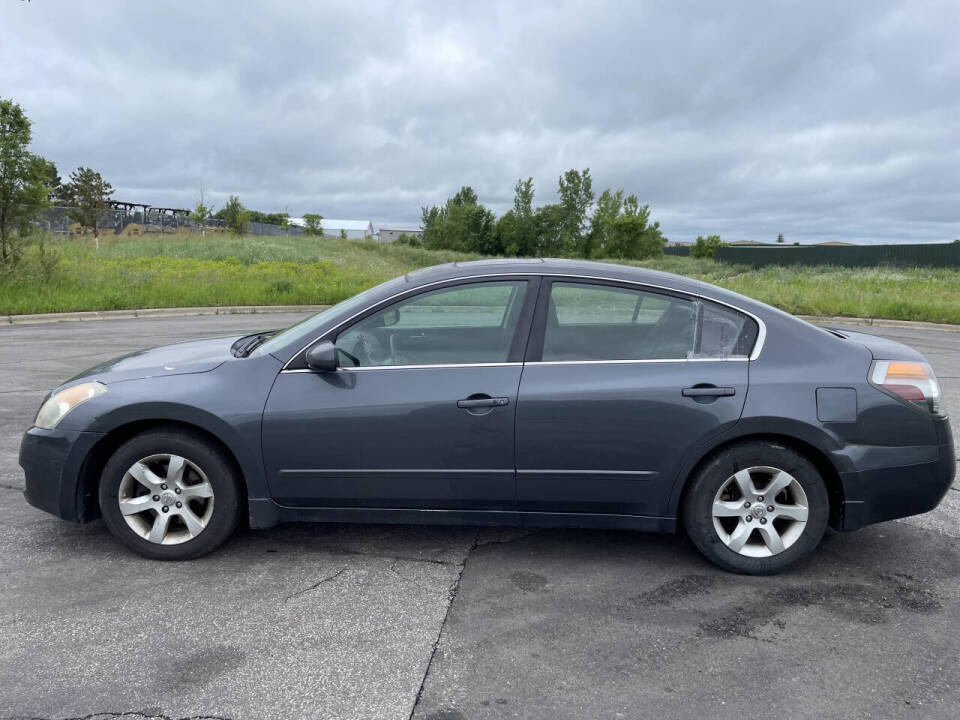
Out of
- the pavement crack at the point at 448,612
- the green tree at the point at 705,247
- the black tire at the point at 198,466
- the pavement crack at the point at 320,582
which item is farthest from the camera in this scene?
the green tree at the point at 705,247

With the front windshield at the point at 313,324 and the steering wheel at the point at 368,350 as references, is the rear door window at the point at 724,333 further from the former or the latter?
the front windshield at the point at 313,324

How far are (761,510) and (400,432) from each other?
5.85 ft

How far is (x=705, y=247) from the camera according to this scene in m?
109

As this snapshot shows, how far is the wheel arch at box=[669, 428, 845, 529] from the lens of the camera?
349cm

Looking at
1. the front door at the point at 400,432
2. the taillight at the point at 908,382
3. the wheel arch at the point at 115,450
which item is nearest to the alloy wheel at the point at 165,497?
the wheel arch at the point at 115,450

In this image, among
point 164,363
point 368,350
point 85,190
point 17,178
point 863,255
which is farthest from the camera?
point 85,190

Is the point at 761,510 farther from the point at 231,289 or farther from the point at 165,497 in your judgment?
the point at 231,289

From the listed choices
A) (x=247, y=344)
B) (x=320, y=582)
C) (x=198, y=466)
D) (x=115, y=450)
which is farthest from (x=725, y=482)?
(x=115, y=450)

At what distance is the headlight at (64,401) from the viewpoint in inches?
145

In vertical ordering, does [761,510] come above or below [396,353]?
below

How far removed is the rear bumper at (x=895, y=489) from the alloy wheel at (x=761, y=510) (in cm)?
23

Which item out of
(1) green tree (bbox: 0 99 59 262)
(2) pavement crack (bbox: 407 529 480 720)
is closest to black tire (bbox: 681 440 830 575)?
(2) pavement crack (bbox: 407 529 480 720)

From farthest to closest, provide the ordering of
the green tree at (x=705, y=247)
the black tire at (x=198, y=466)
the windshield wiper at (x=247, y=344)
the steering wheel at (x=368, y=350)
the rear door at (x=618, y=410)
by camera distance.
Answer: the green tree at (x=705, y=247) < the windshield wiper at (x=247, y=344) < the steering wheel at (x=368, y=350) < the black tire at (x=198, y=466) < the rear door at (x=618, y=410)

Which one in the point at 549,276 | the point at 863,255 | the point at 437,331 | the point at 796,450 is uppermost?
the point at 863,255
